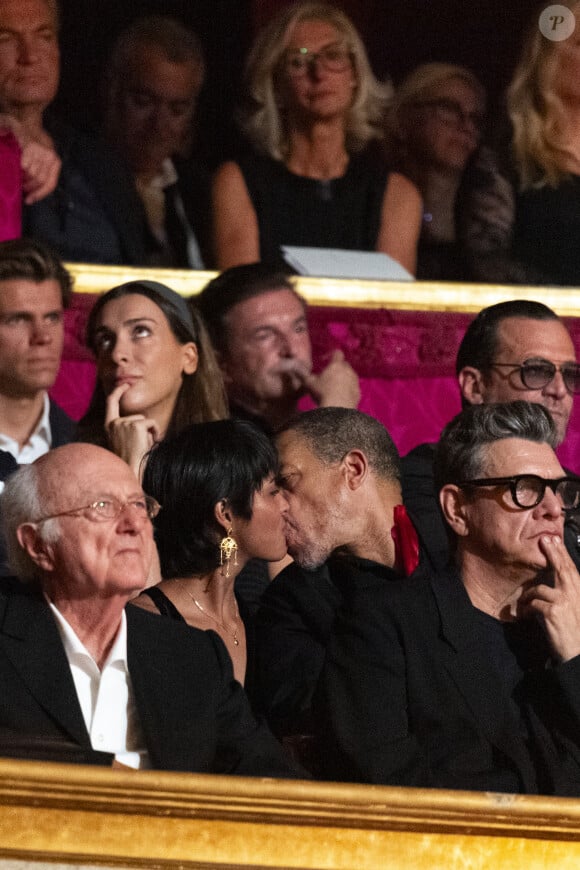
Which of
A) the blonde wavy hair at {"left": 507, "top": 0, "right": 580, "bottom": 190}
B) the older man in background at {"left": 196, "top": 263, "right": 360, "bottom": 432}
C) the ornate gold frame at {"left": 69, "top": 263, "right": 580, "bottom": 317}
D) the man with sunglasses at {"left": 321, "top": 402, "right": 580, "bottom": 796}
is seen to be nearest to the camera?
the man with sunglasses at {"left": 321, "top": 402, "right": 580, "bottom": 796}

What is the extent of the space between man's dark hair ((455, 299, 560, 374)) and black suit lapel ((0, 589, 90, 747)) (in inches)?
45.2

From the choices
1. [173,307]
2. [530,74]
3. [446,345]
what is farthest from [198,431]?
[530,74]

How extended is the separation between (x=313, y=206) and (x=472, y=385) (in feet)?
3.02

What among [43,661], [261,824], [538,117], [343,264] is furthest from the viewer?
[538,117]

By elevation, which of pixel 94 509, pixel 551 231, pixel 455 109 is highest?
pixel 455 109

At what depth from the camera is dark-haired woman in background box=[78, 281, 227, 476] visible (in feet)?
10.2

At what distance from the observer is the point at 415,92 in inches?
168

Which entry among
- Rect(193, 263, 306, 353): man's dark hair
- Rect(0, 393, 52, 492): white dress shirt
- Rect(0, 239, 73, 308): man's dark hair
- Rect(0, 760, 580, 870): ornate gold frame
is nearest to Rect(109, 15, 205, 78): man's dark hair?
Rect(193, 263, 306, 353): man's dark hair

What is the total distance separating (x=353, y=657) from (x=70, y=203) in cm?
159

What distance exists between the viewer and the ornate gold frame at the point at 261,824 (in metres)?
1.99

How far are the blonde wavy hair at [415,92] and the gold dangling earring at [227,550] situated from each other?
5.92 ft

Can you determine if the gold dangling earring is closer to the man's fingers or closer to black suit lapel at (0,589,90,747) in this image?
black suit lapel at (0,589,90,747)

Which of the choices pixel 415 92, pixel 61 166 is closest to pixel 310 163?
pixel 415 92

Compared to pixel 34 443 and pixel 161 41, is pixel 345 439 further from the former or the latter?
pixel 161 41
